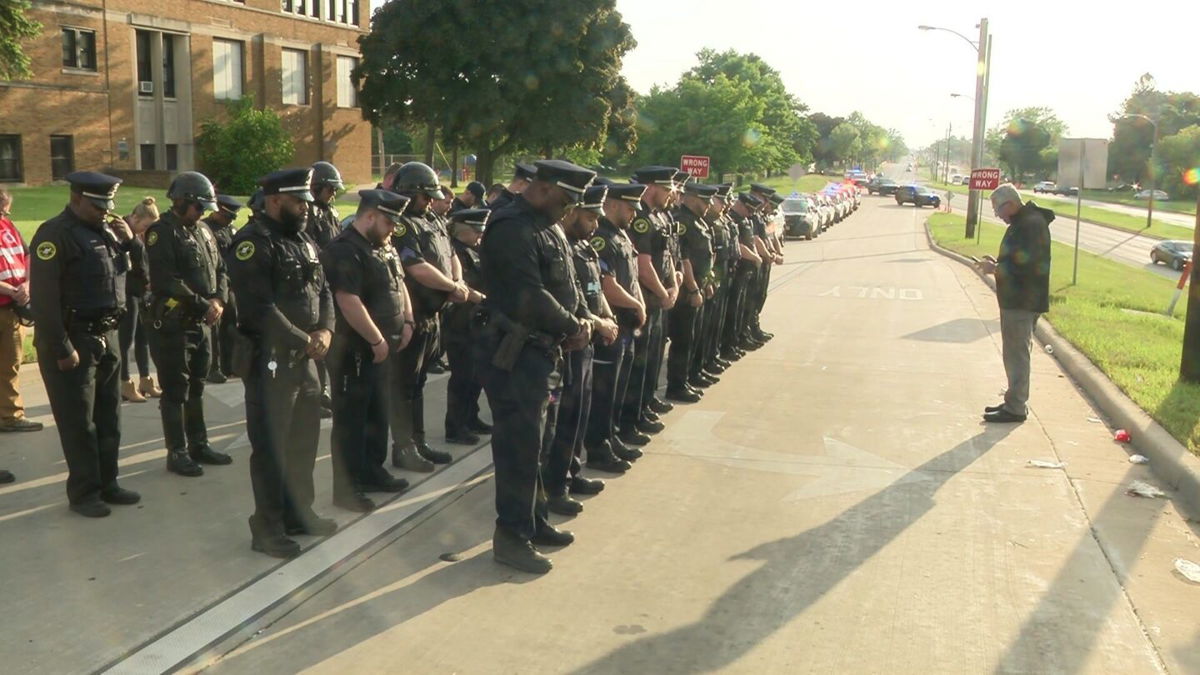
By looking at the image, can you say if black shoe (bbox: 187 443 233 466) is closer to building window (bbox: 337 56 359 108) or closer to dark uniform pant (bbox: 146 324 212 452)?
dark uniform pant (bbox: 146 324 212 452)

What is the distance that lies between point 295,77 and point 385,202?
44833mm

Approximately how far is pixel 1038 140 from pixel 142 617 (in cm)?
14626

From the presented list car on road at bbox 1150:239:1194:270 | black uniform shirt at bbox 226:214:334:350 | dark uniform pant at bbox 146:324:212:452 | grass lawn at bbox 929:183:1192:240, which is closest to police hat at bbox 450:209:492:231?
dark uniform pant at bbox 146:324:212:452

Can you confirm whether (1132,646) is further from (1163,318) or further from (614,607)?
(1163,318)

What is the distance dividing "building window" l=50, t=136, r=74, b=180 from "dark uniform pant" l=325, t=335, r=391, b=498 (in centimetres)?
3767

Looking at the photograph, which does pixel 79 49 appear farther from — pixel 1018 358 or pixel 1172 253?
pixel 1172 253

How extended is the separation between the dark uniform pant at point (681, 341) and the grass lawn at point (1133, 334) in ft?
12.8

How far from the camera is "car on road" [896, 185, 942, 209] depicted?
68438 millimetres

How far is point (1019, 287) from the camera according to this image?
30.5ft

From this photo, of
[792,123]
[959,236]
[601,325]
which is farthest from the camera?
[792,123]

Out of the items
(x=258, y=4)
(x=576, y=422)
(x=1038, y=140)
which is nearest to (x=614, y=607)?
(x=576, y=422)

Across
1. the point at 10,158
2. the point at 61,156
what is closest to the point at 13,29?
the point at 10,158

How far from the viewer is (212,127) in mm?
42625

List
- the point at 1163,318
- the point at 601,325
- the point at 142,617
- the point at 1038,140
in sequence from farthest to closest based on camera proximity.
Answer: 1. the point at 1038,140
2. the point at 1163,318
3. the point at 601,325
4. the point at 142,617
